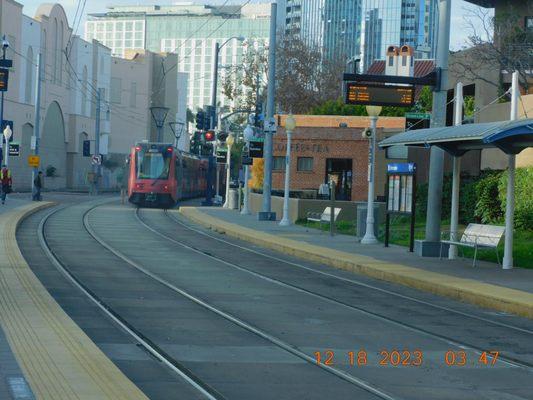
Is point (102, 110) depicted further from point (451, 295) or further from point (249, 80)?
point (451, 295)

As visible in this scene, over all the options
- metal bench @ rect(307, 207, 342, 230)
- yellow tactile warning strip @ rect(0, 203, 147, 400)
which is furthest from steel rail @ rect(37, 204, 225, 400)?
metal bench @ rect(307, 207, 342, 230)

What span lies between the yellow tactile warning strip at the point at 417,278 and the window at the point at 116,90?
8404 centimetres

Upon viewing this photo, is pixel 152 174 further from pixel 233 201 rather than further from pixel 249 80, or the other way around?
pixel 249 80

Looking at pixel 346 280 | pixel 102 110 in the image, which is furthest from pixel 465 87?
pixel 102 110

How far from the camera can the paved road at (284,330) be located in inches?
375

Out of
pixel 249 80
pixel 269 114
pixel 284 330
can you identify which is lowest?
pixel 284 330

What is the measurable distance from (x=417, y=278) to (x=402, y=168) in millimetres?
6533

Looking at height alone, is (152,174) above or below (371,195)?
above

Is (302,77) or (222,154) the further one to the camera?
(302,77)

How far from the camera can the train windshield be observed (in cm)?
5350

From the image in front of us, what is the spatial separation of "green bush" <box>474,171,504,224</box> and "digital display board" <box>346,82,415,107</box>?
985 centimetres

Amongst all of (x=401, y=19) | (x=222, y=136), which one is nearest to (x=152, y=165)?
(x=222, y=136)

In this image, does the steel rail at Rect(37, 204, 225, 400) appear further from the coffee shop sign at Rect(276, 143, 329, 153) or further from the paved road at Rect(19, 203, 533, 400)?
the coffee shop sign at Rect(276, 143, 329, 153)

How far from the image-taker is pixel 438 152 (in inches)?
977
